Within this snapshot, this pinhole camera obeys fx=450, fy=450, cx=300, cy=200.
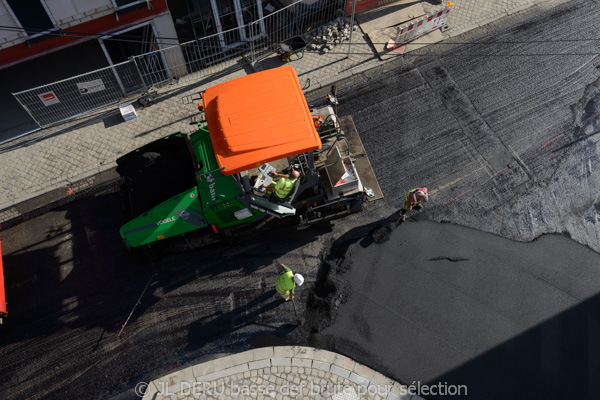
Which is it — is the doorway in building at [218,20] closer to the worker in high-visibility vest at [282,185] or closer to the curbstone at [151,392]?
the worker in high-visibility vest at [282,185]

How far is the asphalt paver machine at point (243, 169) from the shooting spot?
27.2 feet

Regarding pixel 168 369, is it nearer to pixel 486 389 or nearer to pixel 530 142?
pixel 486 389

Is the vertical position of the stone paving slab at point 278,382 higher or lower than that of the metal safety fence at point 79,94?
lower

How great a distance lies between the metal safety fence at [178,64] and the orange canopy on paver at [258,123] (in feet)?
12.8

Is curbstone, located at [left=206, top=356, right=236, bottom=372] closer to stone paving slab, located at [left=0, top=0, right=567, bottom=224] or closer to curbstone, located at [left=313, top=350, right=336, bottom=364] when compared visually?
curbstone, located at [left=313, top=350, right=336, bottom=364]

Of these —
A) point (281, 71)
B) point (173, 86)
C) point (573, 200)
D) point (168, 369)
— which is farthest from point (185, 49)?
point (573, 200)

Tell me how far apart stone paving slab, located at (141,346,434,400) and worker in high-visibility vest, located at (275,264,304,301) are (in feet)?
3.94

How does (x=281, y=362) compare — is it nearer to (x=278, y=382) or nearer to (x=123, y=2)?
(x=278, y=382)

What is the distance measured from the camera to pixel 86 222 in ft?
35.4

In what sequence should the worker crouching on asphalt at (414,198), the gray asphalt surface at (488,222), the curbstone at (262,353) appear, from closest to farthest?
the gray asphalt surface at (488,222) → the curbstone at (262,353) → the worker crouching on asphalt at (414,198)

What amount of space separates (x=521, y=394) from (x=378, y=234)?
4.21m

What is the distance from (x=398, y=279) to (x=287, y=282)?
101 inches

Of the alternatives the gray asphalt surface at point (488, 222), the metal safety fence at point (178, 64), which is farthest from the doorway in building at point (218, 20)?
the gray asphalt surface at point (488, 222)

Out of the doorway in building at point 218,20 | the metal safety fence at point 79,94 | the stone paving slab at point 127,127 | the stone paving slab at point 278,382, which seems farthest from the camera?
the doorway in building at point 218,20
